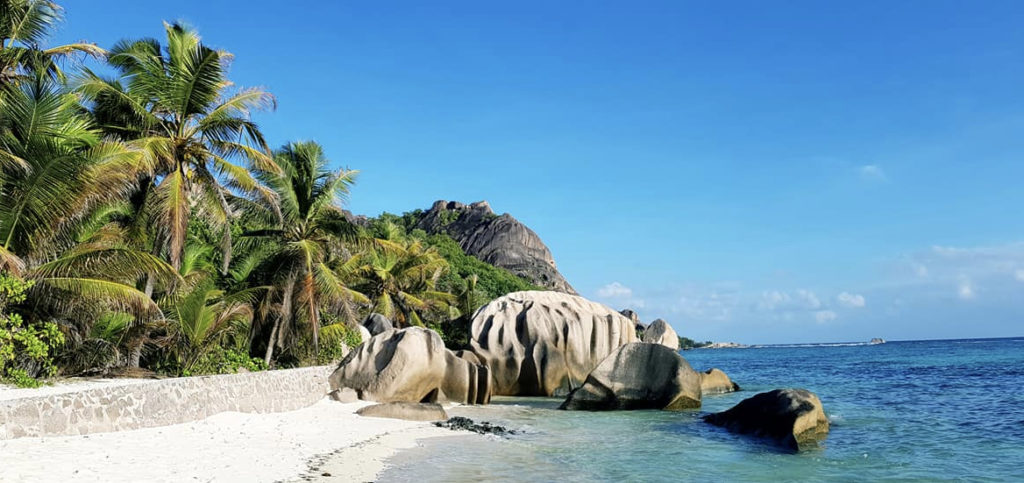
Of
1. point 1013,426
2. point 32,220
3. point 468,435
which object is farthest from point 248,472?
point 1013,426

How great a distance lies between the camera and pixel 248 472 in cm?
895

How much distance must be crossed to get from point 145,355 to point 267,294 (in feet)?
11.0

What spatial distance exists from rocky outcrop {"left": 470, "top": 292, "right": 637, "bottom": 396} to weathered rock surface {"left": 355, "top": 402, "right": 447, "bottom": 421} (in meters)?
7.40

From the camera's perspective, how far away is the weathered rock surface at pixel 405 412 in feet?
52.5

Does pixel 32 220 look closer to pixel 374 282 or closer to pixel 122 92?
pixel 122 92

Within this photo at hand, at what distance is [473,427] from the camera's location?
574 inches

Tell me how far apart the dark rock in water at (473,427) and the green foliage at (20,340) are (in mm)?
7566

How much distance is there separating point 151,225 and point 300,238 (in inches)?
157

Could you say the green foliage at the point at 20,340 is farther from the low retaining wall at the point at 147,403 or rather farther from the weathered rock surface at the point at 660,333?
the weathered rock surface at the point at 660,333

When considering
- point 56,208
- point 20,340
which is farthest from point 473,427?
point 56,208

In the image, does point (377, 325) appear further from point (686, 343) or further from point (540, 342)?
point (686, 343)

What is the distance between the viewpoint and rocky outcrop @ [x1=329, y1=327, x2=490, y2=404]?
61.4 feet

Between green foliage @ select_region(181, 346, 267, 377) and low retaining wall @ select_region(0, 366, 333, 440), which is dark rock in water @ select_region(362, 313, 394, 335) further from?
low retaining wall @ select_region(0, 366, 333, 440)

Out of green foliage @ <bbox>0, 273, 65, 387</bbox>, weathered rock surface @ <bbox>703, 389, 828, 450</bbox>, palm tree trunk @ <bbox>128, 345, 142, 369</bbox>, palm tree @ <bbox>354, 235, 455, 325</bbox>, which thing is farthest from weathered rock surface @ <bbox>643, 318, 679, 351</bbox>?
green foliage @ <bbox>0, 273, 65, 387</bbox>
